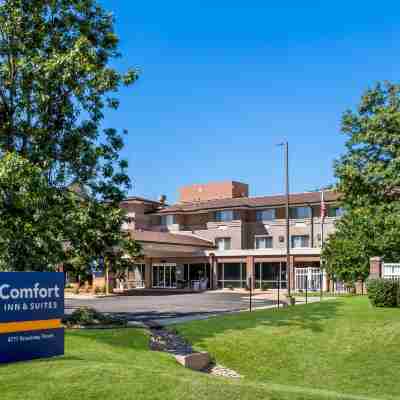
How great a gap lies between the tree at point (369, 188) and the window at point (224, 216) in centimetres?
2348

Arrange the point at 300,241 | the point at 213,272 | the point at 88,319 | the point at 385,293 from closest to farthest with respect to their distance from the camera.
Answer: the point at 88,319
the point at 385,293
the point at 213,272
the point at 300,241

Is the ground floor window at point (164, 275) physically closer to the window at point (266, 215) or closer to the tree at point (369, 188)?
the window at point (266, 215)

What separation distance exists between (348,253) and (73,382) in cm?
2605

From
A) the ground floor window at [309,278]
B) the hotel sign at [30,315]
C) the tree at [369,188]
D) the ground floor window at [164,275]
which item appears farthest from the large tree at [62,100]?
the ground floor window at [164,275]

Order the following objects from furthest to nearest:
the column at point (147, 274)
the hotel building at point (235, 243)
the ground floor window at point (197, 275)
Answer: the column at point (147, 274), the ground floor window at point (197, 275), the hotel building at point (235, 243)

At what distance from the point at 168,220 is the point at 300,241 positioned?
1555cm

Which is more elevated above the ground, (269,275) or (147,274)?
(269,275)

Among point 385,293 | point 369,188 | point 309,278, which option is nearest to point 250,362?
point 385,293

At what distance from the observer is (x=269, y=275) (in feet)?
167

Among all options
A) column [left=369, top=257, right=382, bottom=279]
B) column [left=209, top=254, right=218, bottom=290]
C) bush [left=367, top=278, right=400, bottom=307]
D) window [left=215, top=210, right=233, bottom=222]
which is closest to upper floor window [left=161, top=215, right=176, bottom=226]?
window [left=215, top=210, right=233, bottom=222]

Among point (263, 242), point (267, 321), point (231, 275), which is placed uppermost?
point (263, 242)

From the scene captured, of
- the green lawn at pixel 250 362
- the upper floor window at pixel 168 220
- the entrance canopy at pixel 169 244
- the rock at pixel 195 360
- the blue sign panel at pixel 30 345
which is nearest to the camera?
the green lawn at pixel 250 362

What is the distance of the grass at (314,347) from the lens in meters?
15.3

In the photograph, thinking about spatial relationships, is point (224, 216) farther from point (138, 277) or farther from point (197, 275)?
point (138, 277)
